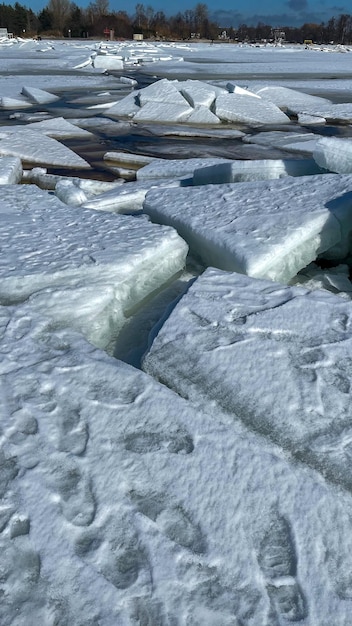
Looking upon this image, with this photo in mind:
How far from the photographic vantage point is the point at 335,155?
109 inches

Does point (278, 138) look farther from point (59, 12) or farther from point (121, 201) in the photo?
point (59, 12)

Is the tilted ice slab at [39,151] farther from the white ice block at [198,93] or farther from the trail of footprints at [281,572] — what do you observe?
the trail of footprints at [281,572]

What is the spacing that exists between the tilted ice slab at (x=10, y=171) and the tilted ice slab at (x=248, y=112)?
3.74 metres

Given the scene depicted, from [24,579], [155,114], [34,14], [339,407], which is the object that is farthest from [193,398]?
[34,14]

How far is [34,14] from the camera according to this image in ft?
178

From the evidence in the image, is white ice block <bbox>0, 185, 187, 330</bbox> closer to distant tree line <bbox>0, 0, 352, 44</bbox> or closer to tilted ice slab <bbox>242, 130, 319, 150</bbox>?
tilted ice slab <bbox>242, 130, 319, 150</bbox>

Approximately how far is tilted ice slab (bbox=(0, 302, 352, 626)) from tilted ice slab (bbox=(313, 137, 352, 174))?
1959 mm

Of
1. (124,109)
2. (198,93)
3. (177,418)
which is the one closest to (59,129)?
(124,109)

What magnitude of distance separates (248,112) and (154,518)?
6.66 metres

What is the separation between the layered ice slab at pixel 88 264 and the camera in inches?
65.2

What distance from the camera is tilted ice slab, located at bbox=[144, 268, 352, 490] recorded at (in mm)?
1140

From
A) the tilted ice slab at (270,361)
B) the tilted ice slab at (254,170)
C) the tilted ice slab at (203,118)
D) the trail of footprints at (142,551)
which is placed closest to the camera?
the trail of footprints at (142,551)

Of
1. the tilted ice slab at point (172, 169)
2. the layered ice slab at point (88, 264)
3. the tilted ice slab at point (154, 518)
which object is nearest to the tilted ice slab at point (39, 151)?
the tilted ice slab at point (172, 169)

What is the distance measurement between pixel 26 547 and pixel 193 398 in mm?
490
